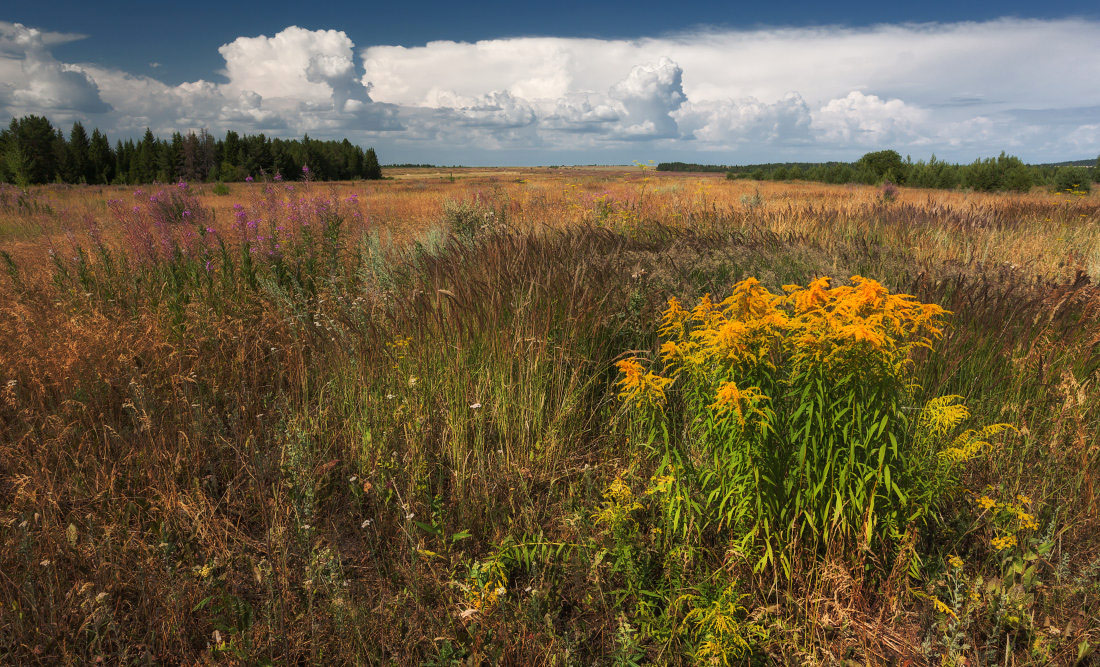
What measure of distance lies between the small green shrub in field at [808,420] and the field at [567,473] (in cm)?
1

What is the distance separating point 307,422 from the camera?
3.01 m

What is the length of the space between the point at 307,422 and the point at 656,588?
7.06 ft

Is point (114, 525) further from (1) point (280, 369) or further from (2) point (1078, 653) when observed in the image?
(2) point (1078, 653)

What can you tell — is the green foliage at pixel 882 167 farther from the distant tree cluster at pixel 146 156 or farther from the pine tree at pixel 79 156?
the pine tree at pixel 79 156

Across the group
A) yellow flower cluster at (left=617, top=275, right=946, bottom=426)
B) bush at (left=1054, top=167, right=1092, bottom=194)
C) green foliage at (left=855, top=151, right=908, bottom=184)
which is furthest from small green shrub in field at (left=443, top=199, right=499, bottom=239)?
green foliage at (left=855, top=151, right=908, bottom=184)

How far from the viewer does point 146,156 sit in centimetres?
5741

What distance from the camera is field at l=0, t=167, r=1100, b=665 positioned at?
5.78 feet

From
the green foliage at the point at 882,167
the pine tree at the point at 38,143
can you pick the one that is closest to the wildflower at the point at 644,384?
the green foliage at the point at 882,167

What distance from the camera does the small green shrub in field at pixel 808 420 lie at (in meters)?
1.66

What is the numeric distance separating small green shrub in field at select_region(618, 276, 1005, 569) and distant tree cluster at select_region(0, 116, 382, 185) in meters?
48.0

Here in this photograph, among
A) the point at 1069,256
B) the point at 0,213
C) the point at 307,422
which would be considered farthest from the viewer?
the point at 0,213

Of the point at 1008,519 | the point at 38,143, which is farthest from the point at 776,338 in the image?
the point at 38,143

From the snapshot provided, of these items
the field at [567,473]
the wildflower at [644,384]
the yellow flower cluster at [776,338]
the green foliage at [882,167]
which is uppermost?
the green foliage at [882,167]

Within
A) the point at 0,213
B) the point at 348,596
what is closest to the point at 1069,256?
the point at 348,596
